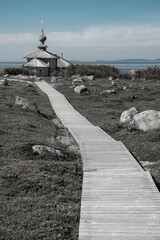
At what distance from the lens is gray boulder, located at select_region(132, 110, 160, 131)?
16.5 meters

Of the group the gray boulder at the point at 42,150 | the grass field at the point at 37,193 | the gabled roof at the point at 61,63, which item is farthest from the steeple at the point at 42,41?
the gray boulder at the point at 42,150

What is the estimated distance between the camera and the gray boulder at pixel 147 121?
54.1ft

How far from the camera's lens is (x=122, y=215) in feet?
23.6

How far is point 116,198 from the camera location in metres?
8.12

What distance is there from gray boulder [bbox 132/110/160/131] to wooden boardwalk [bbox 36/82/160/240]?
3699 mm

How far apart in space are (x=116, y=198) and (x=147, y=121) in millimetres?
9177

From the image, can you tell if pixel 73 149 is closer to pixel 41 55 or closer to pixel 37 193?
pixel 37 193

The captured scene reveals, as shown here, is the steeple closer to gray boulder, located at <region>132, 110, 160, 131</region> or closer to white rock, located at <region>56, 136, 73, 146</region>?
gray boulder, located at <region>132, 110, 160, 131</region>

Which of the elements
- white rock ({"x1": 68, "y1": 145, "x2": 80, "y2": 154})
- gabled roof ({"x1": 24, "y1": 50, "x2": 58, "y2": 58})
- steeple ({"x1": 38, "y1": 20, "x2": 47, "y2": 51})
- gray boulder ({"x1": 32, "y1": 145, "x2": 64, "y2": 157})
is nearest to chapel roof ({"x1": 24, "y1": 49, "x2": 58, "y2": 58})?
gabled roof ({"x1": 24, "y1": 50, "x2": 58, "y2": 58})

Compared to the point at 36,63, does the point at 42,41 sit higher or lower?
higher

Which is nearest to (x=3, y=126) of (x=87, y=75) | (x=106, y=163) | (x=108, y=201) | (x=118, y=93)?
(x=106, y=163)

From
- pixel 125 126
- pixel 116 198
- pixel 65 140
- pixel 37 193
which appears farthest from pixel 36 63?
pixel 116 198

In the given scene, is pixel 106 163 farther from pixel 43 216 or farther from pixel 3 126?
pixel 3 126

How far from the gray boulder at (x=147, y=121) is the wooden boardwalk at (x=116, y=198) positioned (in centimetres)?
370
